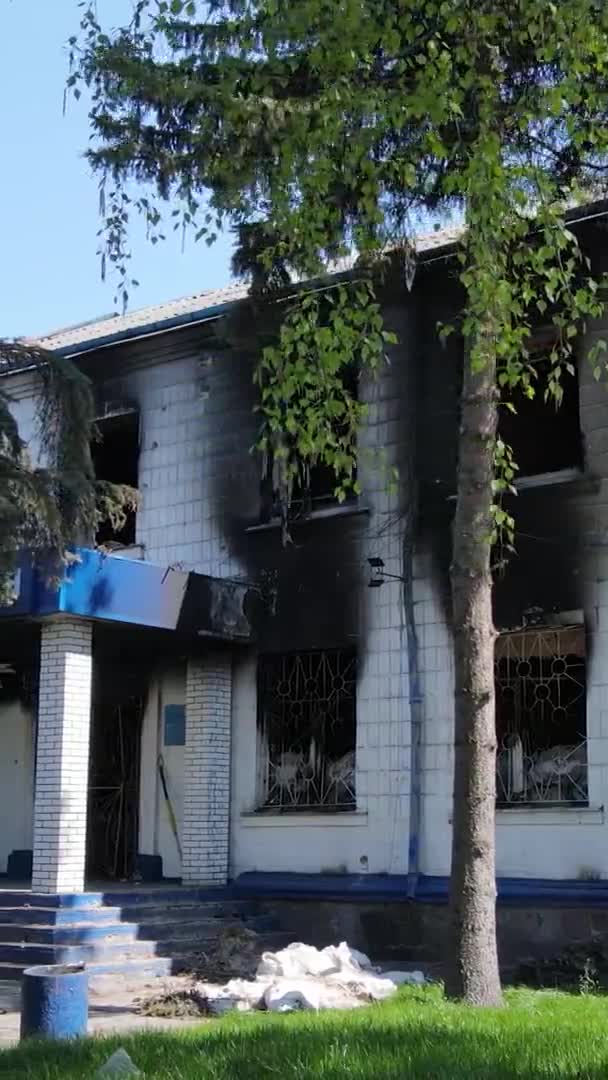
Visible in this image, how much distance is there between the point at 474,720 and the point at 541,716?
3597 millimetres

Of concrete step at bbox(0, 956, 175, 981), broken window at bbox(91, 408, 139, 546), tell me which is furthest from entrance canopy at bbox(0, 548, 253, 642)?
concrete step at bbox(0, 956, 175, 981)

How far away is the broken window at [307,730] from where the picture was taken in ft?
47.4

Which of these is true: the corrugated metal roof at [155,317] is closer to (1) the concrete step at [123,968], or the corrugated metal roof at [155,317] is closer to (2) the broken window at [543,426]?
(2) the broken window at [543,426]

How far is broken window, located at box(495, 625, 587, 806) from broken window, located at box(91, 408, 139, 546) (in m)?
5.40

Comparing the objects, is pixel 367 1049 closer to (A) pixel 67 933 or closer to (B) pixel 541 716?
(A) pixel 67 933

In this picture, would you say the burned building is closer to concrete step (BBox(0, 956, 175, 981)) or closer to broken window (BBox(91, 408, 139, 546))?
broken window (BBox(91, 408, 139, 546))

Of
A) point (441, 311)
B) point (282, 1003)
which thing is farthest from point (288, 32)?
point (282, 1003)

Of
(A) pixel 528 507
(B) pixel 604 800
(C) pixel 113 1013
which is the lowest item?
(C) pixel 113 1013

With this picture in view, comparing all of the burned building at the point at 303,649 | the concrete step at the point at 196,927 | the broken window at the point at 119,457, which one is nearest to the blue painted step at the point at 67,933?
the concrete step at the point at 196,927

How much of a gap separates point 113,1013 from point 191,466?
7.09m

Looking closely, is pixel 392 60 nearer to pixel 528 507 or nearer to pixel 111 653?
pixel 528 507

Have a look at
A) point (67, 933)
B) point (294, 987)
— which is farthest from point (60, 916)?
point (294, 987)

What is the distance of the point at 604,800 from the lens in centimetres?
1240

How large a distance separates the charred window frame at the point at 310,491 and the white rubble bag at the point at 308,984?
4944mm
